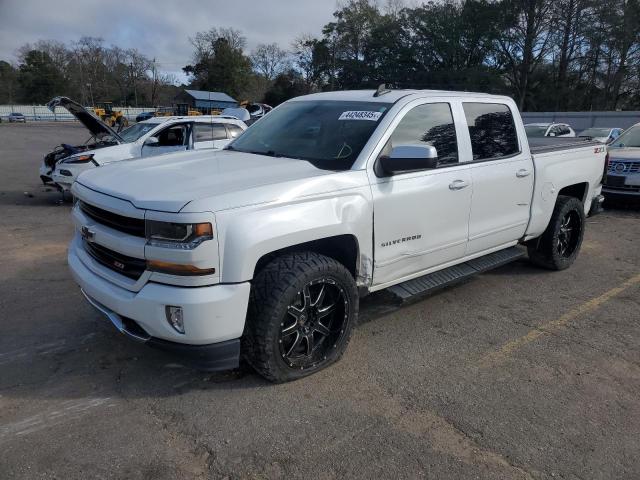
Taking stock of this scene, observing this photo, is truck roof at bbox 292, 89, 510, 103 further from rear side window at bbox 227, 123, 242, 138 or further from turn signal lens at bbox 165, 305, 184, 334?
rear side window at bbox 227, 123, 242, 138

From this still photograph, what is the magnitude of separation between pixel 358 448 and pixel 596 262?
16.2 ft

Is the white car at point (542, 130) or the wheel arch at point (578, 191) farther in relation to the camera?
the white car at point (542, 130)

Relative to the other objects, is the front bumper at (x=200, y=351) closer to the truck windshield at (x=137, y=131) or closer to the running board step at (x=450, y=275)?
the running board step at (x=450, y=275)

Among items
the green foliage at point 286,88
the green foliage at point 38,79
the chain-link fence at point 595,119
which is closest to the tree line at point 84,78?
the green foliage at point 38,79

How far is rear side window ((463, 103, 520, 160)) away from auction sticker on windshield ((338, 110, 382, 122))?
41.0 inches

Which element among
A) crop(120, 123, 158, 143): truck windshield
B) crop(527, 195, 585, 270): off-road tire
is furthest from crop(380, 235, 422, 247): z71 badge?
crop(120, 123, 158, 143): truck windshield

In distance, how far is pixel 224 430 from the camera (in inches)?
115

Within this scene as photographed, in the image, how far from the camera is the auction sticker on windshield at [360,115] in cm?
388

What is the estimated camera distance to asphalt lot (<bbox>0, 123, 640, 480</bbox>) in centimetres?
266

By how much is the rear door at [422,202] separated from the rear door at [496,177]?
0.58ft

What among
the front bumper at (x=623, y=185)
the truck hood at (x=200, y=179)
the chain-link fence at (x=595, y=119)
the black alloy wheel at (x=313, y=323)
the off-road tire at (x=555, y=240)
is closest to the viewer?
the truck hood at (x=200, y=179)

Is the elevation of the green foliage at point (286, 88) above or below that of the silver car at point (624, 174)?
above

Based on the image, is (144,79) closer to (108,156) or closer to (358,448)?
→ (108,156)

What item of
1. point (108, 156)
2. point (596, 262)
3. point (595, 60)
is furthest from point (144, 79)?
point (596, 262)
